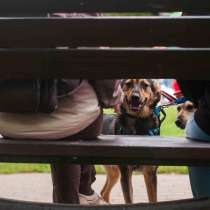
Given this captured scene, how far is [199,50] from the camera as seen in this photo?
9.34ft

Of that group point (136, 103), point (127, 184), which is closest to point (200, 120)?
point (127, 184)

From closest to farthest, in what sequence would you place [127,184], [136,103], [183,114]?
[127,184]
[136,103]
[183,114]

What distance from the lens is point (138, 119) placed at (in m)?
7.05

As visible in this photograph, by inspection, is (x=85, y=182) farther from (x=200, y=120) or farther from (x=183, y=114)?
(x=183, y=114)

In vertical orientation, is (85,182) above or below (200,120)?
below

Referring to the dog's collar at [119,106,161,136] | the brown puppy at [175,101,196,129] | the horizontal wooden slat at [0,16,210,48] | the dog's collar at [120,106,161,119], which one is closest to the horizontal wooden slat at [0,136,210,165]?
the horizontal wooden slat at [0,16,210,48]

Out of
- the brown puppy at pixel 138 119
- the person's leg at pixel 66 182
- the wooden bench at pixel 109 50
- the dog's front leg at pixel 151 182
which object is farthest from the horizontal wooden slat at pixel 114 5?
the dog's front leg at pixel 151 182

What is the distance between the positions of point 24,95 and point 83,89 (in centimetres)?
42

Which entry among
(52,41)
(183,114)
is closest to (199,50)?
(52,41)

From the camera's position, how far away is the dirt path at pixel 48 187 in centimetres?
733

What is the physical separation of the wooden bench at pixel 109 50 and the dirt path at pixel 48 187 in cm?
411

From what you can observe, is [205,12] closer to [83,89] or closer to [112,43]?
[112,43]

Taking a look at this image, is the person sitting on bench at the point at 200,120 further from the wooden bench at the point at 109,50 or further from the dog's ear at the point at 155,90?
the dog's ear at the point at 155,90

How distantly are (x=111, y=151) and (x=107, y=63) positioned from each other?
0.41 meters
